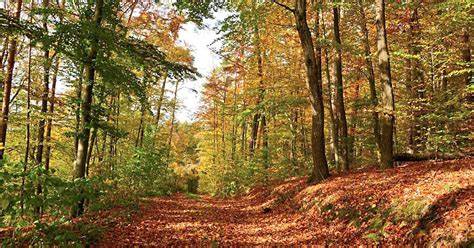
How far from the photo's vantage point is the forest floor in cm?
498

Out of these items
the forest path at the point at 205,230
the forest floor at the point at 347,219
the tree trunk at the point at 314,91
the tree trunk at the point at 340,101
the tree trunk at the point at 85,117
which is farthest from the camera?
the tree trunk at the point at 340,101

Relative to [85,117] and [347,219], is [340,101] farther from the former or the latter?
[85,117]

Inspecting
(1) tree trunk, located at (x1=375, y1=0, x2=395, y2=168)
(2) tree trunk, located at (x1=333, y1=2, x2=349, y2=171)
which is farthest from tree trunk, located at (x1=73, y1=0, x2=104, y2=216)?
(2) tree trunk, located at (x1=333, y1=2, x2=349, y2=171)

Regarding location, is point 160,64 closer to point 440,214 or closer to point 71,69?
point 71,69

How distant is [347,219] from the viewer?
283 inches

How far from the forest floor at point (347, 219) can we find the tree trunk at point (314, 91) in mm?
956

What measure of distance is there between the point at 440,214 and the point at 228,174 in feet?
51.4

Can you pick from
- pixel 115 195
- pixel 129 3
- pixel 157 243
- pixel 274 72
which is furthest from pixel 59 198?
pixel 274 72

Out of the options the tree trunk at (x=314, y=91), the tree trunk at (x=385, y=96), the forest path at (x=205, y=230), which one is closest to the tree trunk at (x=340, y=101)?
the tree trunk at (x=314, y=91)

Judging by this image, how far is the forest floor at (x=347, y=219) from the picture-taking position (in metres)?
4.98

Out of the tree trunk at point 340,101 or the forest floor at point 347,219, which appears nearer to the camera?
the forest floor at point 347,219

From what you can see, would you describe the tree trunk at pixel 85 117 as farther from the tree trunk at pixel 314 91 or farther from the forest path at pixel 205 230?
the tree trunk at pixel 314 91

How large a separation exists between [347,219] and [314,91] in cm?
559

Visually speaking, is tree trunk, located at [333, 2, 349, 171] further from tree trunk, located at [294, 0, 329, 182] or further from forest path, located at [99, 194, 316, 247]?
forest path, located at [99, 194, 316, 247]
